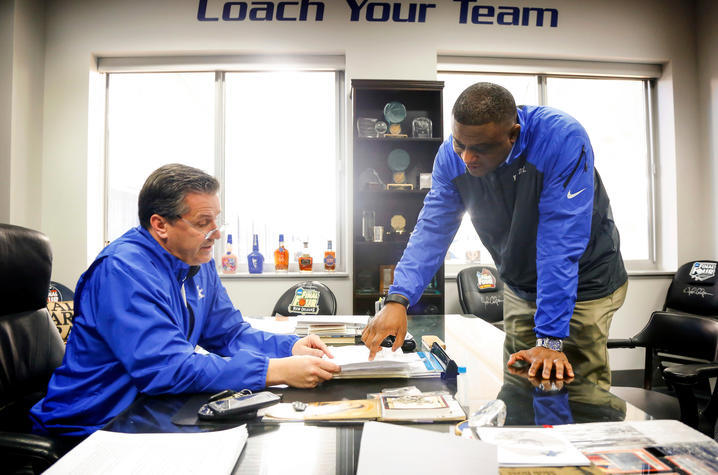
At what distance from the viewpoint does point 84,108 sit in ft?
11.4

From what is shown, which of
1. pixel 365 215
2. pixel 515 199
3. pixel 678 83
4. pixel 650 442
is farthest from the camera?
pixel 678 83

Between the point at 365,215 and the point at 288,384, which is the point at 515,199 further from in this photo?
the point at 365,215

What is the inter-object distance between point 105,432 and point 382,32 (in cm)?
353

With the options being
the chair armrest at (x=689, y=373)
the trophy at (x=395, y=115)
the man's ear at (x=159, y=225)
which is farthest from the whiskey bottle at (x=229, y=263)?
the chair armrest at (x=689, y=373)

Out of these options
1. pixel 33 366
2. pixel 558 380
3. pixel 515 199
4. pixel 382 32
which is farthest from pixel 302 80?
pixel 558 380

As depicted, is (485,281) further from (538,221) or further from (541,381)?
(541,381)

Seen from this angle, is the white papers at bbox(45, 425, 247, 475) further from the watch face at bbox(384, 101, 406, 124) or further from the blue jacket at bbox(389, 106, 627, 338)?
the watch face at bbox(384, 101, 406, 124)

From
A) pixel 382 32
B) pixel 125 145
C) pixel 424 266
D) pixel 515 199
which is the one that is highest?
pixel 382 32

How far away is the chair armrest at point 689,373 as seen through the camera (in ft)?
Answer: 4.29

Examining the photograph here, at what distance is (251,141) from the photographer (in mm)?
3705

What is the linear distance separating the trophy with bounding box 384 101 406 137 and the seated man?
2282 mm

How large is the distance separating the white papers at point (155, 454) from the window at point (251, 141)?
2967 millimetres

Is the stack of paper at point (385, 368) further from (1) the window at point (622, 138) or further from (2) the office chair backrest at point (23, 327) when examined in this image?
(1) the window at point (622, 138)

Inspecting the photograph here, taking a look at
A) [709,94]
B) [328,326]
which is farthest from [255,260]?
[709,94]
